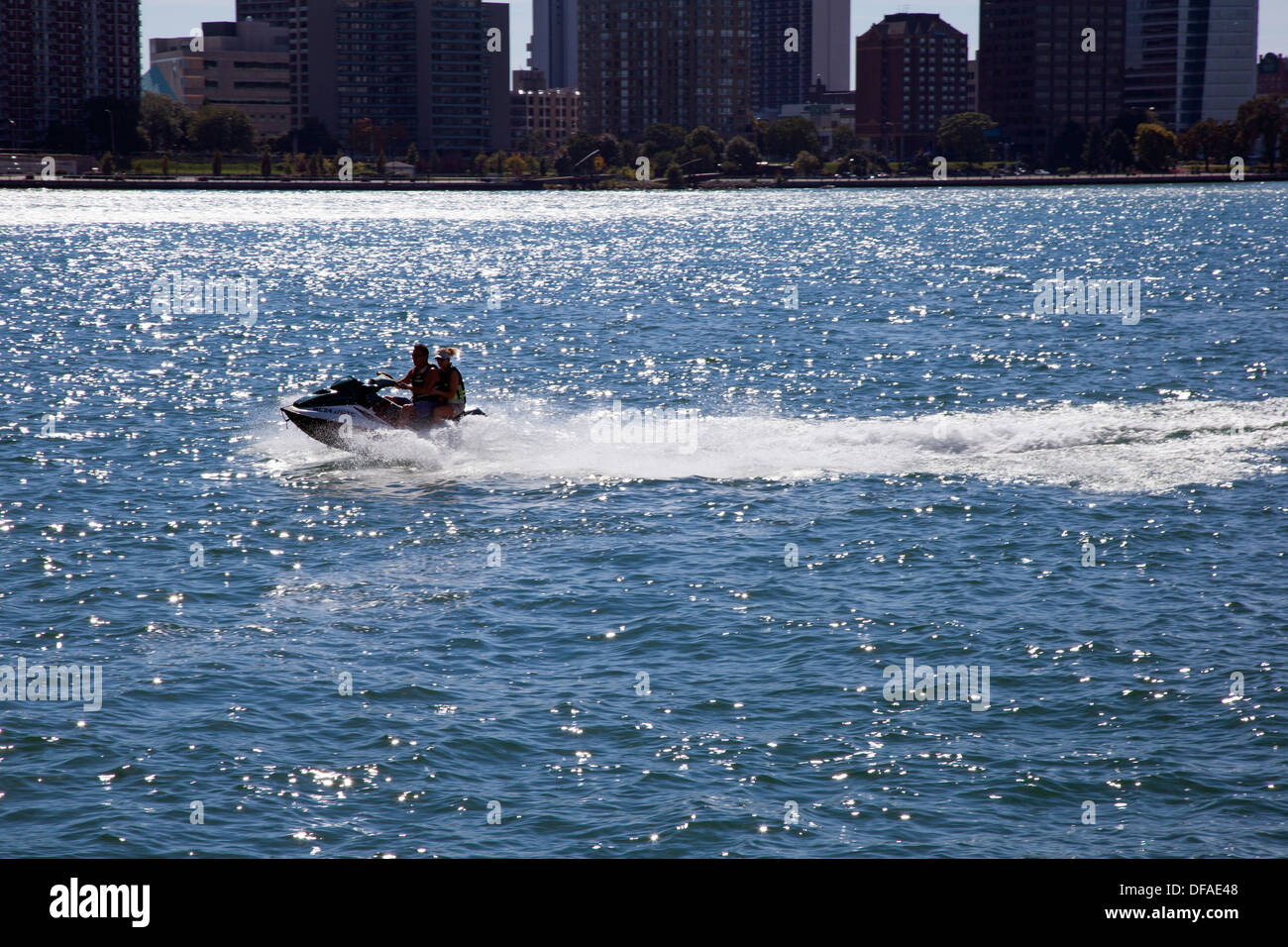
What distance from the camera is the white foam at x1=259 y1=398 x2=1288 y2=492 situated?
27.5 meters

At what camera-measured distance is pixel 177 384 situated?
41.8 metres

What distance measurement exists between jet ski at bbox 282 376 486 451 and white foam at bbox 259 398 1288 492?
0.36m

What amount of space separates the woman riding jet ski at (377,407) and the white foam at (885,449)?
40 centimetres

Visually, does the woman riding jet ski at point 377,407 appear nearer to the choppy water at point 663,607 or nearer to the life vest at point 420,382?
the life vest at point 420,382

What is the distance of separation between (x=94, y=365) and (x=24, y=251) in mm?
74132

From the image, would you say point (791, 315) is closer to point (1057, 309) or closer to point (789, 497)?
point (1057, 309)

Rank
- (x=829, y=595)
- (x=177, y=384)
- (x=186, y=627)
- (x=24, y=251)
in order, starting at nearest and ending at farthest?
(x=186, y=627), (x=829, y=595), (x=177, y=384), (x=24, y=251)

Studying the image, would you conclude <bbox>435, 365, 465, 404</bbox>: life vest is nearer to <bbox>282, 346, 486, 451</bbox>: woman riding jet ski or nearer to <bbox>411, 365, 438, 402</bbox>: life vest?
<bbox>282, 346, 486, 451</bbox>: woman riding jet ski

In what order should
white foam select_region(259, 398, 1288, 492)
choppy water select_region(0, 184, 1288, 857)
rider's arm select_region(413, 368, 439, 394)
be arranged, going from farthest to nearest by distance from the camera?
1. rider's arm select_region(413, 368, 439, 394)
2. white foam select_region(259, 398, 1288, 492)
3. choppy water select_region(0, 184, 1288, 857)

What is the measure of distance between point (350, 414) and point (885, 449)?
450 inches

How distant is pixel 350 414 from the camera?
27906 mm

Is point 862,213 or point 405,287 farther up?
point 862,213

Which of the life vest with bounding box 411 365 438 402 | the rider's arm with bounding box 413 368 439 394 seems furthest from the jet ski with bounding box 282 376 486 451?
the rider's arm with bounding box 413 368 439 394
